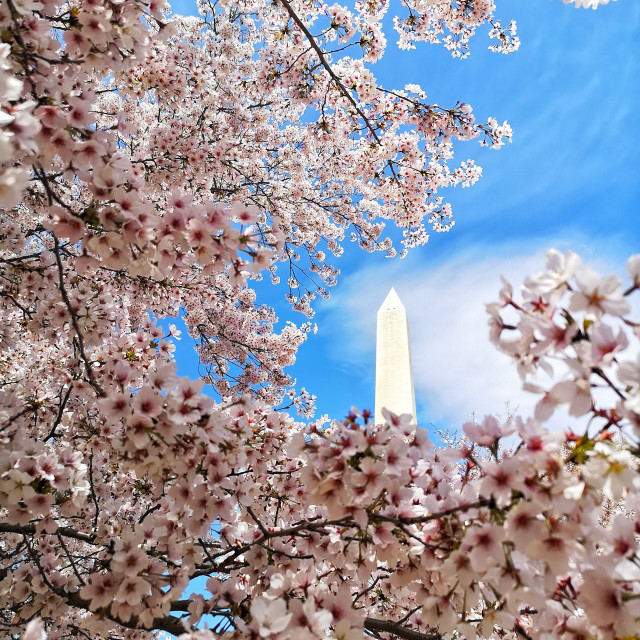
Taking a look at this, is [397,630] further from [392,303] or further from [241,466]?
[392,303]

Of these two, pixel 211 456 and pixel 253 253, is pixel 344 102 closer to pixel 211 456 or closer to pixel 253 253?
pixel 253 253

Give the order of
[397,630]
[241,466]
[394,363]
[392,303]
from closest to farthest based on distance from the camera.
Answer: [397,630] → [241,466] → [394,363] → [392,303]

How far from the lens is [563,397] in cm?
119

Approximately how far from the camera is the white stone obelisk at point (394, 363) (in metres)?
8.20

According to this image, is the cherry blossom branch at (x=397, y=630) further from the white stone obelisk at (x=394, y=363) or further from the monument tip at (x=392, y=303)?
the monument tip at (x=392, y=303)

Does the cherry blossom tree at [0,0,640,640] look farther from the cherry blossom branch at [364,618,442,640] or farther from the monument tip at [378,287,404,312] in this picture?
the monument tip at [378,287,404,312]

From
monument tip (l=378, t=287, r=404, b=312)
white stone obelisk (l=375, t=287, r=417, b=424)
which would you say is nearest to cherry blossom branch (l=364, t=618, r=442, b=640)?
white stone obelisk (l=375, t=287, r=417, b=424)

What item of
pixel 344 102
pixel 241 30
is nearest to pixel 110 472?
pixel 344 102

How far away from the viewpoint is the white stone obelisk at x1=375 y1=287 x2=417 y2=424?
8.20 metres

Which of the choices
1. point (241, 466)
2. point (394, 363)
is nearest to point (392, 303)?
point (394, 363)

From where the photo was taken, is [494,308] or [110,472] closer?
[494,308]

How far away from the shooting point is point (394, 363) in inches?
339

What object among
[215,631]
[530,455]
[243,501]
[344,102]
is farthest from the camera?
[344,102]

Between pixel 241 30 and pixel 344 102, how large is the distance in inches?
128
